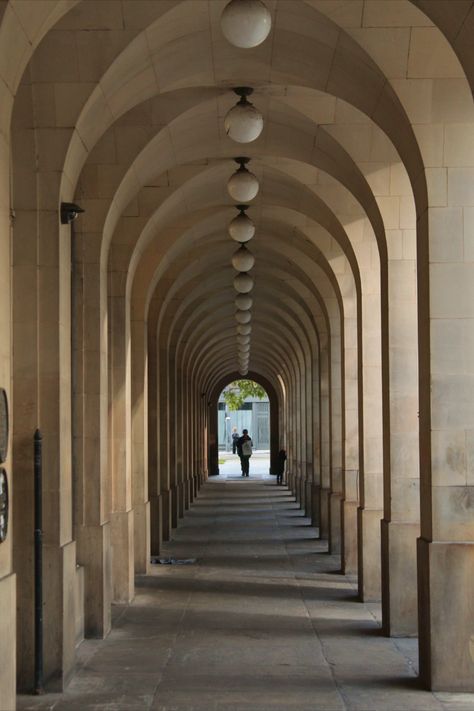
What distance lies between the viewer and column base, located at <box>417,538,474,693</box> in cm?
922

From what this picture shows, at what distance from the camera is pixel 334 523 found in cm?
1944

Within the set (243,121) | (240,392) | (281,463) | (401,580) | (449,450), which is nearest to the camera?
(449,450)

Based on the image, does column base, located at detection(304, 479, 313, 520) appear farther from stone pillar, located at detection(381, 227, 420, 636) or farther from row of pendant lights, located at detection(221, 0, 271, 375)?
stone pillar, located at detection(381, 227, 420, 636)

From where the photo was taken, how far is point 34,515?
30.8 feet

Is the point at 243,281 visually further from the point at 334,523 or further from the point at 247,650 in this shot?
the point at 247,650

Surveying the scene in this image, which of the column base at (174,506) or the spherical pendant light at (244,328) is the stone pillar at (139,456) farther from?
the spherical pendant light at (244,328)

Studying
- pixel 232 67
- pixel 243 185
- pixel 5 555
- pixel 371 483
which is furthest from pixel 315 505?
pixel 5 555

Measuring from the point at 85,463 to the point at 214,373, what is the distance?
→ 3911cm

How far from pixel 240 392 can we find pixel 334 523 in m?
58.3

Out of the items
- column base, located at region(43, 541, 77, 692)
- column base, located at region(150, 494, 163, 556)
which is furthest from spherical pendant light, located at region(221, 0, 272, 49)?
column base, located at region(150, 494, 163, 556)

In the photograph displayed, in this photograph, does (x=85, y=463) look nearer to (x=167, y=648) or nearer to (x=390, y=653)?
(x=167, y=648)

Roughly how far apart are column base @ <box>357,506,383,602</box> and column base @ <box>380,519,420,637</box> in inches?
78.3

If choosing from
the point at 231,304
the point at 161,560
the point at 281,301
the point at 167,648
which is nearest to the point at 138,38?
the point at 167,648

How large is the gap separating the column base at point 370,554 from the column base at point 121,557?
284 centimetres
